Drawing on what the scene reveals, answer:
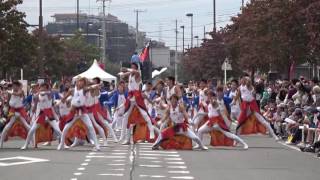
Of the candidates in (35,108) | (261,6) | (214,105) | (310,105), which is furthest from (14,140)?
(261,6)

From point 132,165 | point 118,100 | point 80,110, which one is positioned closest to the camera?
point 132,165

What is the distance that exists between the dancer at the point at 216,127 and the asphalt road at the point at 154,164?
353 millimetres

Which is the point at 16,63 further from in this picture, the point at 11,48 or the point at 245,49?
the point at 245,49

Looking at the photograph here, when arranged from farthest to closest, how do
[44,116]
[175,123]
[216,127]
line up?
[216,127] < [44,116] < [175,123]

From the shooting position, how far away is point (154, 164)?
16344mm

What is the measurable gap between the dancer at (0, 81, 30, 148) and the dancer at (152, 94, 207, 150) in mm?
3623

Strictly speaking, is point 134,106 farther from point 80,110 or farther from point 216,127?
point 216,127

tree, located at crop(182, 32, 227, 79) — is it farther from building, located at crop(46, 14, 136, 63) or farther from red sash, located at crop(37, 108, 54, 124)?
building, located at crop(46, 14, 136, 63)

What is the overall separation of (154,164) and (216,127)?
4.28 m

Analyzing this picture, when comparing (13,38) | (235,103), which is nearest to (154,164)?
(235,103)

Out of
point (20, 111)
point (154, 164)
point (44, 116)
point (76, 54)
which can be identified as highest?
point (76, 54)

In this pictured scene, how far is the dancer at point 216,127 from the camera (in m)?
20.2

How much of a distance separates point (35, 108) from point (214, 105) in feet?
16.0

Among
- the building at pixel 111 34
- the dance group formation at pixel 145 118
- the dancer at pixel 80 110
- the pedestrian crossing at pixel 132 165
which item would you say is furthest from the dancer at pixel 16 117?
the building at pixel 111 34
